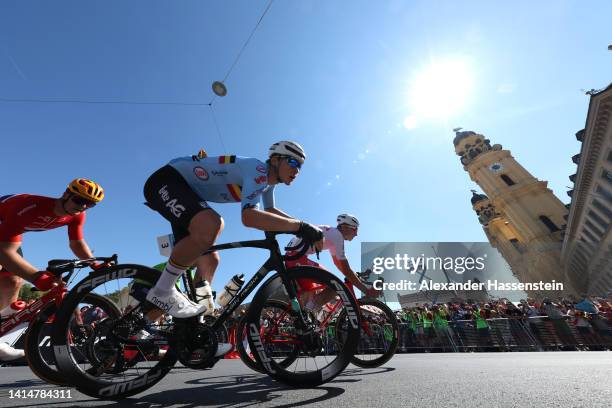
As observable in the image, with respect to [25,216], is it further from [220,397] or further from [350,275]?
[350,275]

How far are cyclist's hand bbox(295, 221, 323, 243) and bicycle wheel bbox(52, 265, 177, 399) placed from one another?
113cm

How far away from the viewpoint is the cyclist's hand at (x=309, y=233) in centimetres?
247

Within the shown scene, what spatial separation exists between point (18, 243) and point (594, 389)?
468 cm

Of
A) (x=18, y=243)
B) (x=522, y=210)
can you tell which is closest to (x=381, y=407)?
(x=18, y=243)

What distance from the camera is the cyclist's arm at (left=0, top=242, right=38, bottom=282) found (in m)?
2.89

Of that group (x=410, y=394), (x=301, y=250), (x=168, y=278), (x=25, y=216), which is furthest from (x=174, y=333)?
(x=25, y=216)

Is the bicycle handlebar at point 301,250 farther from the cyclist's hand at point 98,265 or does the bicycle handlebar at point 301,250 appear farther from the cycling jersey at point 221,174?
the cyclist's hand at point 98,265

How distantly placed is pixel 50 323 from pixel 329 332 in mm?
2455

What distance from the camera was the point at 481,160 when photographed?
202ft

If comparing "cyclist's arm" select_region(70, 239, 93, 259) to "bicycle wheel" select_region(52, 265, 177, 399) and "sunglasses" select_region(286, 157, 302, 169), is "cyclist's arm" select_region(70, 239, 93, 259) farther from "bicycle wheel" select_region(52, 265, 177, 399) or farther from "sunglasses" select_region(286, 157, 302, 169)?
"sunglasses" select_region(286, 157, 302, 169)

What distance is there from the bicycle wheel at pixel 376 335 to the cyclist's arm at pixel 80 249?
132 inches

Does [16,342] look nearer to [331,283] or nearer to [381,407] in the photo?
[331,283]

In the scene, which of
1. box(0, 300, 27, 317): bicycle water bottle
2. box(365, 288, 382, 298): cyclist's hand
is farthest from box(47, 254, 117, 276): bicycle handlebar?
box(365, 288, 382, 298): cyclist's hand

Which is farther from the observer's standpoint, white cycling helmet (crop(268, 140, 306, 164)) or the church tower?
the church tower
